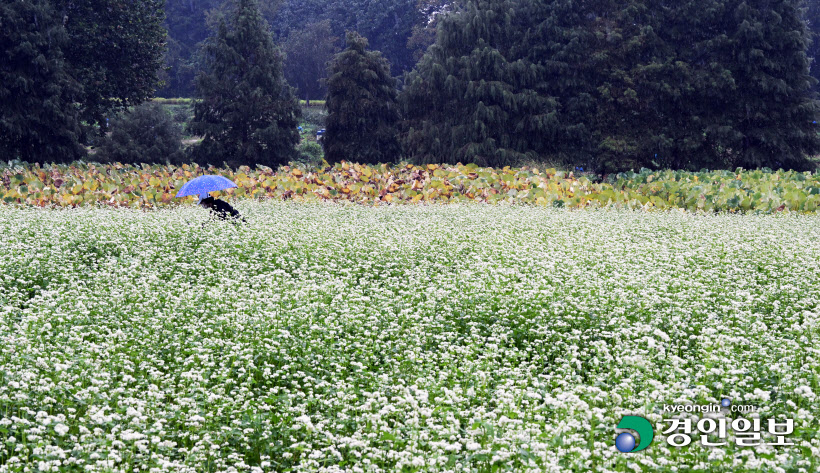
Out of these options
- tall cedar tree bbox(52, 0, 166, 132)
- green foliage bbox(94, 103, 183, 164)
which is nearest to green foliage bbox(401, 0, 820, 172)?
green foliage bbox(94, 103, 183, 164)

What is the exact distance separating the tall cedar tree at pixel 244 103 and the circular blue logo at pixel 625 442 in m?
28.6

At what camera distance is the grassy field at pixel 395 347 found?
14.8ft

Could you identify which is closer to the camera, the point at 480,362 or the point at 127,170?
the point at 480,362

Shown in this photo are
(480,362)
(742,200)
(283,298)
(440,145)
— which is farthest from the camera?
(440,145)

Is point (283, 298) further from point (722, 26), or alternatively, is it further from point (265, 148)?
point (722, 26)

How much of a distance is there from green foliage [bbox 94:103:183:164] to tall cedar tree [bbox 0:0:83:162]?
3.75m

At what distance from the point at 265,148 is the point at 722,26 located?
64.8 ft

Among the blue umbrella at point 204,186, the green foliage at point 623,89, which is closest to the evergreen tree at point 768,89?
the green foliage at point 623,89

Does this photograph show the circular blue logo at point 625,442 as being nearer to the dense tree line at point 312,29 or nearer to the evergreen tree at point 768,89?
the evergreen tree at point 768,89

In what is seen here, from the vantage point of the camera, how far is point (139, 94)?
106 feet

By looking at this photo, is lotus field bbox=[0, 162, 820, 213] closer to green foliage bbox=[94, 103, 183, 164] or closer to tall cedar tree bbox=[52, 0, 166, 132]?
tall cedar tree bbox=[52, 0, 166, 132]

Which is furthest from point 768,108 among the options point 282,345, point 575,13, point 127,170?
point 282,345

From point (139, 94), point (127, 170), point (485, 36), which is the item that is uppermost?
point (485, 36)

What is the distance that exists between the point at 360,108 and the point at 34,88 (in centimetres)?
1252
